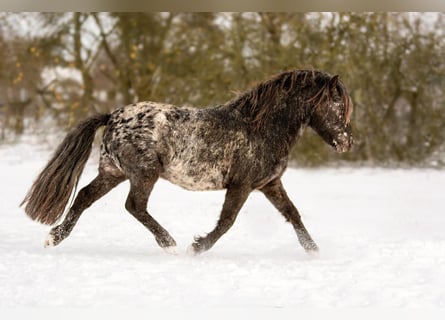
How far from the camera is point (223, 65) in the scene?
30.1ft

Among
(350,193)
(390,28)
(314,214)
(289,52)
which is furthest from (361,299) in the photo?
(390,28)

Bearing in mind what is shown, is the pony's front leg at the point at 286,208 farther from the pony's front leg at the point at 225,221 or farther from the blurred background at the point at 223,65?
the blurred background at the point at 223,65

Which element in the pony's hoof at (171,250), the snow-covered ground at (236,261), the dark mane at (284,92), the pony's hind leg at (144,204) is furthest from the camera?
the dark mane at (284,92)

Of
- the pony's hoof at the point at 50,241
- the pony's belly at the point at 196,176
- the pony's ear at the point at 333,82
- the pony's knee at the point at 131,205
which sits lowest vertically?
the pony's hoof at the point at 50,241

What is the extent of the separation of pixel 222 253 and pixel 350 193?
12.3 ft

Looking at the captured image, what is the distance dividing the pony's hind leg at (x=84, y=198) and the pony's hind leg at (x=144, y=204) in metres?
0.23

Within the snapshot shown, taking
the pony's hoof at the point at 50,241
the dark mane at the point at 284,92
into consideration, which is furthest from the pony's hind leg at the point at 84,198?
the dark mane at the point at 284,92

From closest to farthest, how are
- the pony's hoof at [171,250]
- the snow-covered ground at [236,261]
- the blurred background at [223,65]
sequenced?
the snow-covered ground at [236,261] < the pony's hoof at [171,250] < the blurred background at [223,65]

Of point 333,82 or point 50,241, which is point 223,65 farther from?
point 50,241

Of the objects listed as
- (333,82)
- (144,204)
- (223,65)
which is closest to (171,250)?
(144,204)

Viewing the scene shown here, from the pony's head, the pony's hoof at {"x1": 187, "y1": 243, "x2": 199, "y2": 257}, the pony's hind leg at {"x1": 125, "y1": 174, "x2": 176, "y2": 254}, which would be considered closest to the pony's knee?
the pony's hind leg at {"x1": 125, "y1": 174, "x2": 176, "y2": 254}

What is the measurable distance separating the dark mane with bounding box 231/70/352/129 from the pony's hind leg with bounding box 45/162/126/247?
0.99m

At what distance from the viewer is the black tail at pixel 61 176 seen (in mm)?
4453

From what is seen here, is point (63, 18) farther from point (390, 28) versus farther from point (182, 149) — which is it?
point (182, 149)
